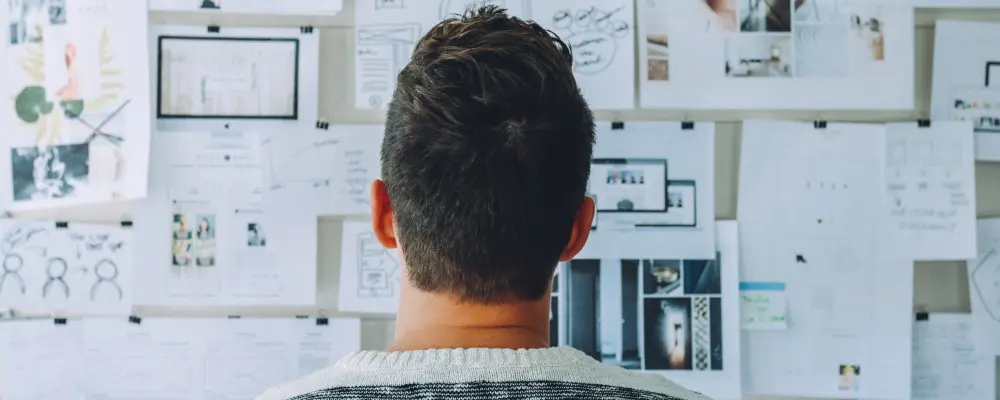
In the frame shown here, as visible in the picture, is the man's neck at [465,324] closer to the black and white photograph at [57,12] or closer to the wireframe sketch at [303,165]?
the wireframe sketch at [303,165]

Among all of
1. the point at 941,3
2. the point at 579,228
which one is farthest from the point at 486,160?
the point at 941,3

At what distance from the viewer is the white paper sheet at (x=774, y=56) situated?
1192 millimetres

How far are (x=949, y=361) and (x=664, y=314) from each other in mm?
453

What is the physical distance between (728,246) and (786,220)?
99 mm

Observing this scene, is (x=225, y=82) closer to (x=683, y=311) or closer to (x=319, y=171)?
(x=319, y=171)

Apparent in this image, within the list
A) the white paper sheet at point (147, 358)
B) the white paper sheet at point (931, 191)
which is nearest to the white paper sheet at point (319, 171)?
the white paper sheet at point (147, 358)

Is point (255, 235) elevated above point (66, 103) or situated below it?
below

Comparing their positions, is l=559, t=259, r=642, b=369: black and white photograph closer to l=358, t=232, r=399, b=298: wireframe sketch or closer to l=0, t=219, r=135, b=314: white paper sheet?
l=358, t=232, r=399, b=298: wireframe sketch

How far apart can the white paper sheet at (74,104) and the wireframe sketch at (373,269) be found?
332 millimetres

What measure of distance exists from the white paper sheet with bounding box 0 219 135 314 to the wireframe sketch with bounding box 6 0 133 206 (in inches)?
2.1

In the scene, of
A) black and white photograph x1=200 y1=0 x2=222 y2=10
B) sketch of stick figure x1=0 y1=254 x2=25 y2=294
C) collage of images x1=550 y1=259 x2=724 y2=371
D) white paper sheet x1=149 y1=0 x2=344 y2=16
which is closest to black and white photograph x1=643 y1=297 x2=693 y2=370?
A: collage of images x1=550 y1=259 x2=724 y2=371

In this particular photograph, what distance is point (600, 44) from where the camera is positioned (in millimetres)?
1189

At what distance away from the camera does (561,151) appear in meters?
0.59

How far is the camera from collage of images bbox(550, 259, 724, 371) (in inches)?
46.7
